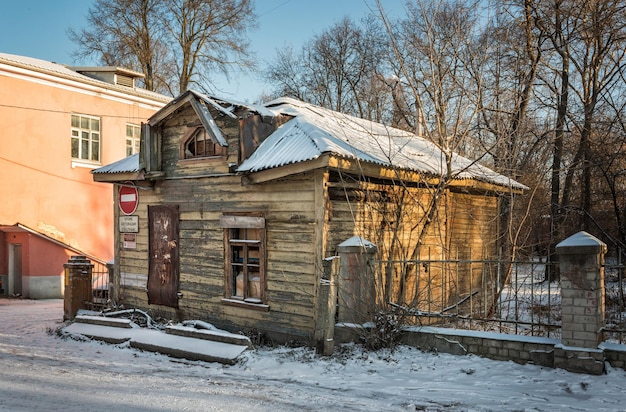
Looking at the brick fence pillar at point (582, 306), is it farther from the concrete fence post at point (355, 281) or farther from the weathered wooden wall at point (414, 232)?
the concrete fence post at point (355, 281)

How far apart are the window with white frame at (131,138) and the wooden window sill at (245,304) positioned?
14.0 meters

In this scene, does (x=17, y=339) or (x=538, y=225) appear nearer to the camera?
(x=17, y=339)

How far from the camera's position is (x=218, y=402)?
6.32 metres

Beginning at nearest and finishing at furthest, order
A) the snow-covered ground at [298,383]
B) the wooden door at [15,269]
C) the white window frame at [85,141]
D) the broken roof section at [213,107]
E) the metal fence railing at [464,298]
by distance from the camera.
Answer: the snow-covered ground at [298,383] → the metal fence railing at [464,298] → the broken roof section at [213,107] → the wooden door at [15,269] → the white window frame at [85,141]

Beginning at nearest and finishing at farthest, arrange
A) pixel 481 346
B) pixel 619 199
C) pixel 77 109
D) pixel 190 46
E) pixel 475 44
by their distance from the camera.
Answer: pixel 481 346
pixel 475 44
pixel 619 199
pixel 77 109
pixel 190 46

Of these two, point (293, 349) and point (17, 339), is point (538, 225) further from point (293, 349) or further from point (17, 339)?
point (17, 339)

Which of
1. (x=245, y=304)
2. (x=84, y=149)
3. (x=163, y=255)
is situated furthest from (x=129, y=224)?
(x=84, y=149)

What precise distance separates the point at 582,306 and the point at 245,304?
19.1ft

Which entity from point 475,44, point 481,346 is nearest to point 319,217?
point 481,346

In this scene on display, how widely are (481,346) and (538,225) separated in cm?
1326

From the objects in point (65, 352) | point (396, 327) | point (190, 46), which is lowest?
point (65, 352)

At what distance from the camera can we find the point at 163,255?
11.9 meters

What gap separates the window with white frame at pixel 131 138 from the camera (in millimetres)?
22484

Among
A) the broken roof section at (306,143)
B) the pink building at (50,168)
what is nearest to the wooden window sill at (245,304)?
the broken roof section at (306,143)
